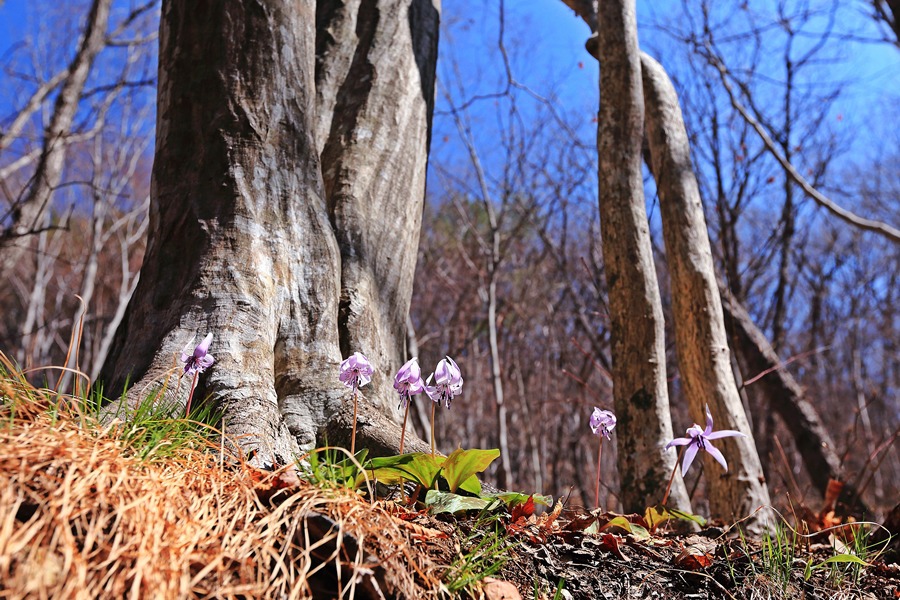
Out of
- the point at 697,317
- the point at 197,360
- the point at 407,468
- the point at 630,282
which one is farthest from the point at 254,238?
the point at 697,317

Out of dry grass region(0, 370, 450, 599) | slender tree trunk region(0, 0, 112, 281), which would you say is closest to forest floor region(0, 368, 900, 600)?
dry grass region(0, 370, 450, 599)

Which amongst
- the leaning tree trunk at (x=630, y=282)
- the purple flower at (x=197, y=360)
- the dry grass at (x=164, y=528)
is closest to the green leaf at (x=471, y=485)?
the dry grass at (x=164, y=528)

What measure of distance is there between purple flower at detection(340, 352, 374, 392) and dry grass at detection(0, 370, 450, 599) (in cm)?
41

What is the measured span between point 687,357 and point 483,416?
21.9 feet

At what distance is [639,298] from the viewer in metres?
3.01

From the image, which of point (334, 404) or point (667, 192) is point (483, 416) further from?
point (334, 404)

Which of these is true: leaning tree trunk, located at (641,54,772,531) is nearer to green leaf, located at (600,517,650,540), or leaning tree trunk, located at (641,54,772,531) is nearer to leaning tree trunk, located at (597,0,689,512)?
leaning tree trunk, located at (597,0,689,512)

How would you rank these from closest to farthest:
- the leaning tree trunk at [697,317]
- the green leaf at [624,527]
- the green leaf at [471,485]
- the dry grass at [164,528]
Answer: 1. the dry grass at [164,528]
2. the green leaf at [471,485]
3. the green leaf at [624,527]
4. the leaning tree trunk at [697,317]

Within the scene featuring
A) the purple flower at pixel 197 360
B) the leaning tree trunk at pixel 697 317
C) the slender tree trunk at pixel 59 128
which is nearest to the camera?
the purple flower at pixel 197 360

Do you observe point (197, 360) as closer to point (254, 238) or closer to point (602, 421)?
point (254, 238)

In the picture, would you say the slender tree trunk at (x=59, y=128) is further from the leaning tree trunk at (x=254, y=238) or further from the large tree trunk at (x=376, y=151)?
the leaning tree trunk at (x=254, y=238)

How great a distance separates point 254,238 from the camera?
222 centimetres

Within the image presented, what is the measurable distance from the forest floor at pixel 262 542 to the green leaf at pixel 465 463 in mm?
109

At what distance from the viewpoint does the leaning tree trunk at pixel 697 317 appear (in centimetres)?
304
